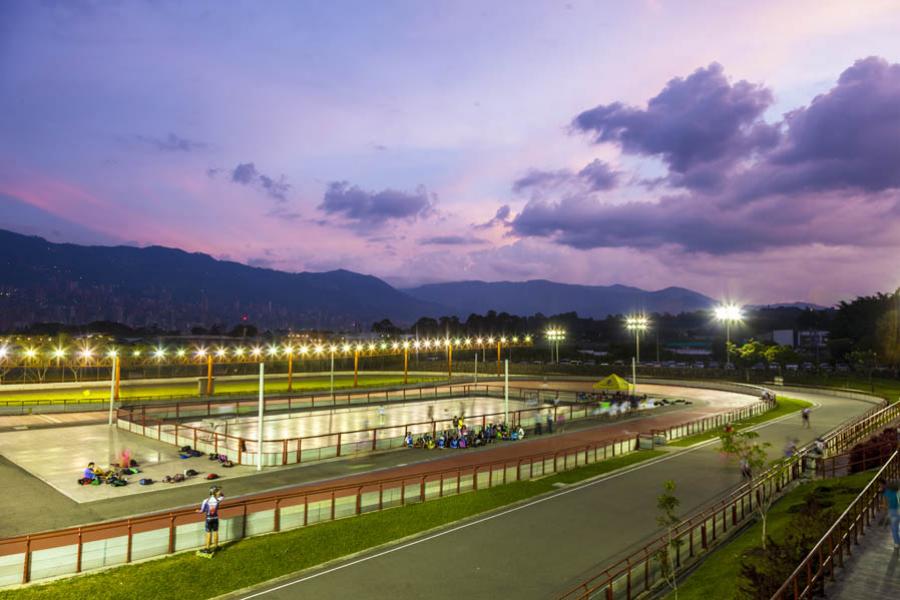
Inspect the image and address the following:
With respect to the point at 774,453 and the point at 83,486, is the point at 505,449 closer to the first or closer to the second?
the point at 774,453

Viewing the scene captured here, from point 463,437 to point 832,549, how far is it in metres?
25.1

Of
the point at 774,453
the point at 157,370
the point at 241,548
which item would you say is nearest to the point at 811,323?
the point at 774,453

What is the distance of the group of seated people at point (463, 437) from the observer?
35594mm

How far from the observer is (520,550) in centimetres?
1767

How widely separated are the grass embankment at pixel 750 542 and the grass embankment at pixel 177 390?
171 ft

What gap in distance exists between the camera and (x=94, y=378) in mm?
84062

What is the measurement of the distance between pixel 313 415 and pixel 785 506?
3815 centimetres

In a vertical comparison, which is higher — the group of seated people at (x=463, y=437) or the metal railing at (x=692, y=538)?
the metal railing at (x=692, y=538)

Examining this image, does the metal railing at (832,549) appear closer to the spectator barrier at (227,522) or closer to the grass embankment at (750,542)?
the grass embankment at (750,542)

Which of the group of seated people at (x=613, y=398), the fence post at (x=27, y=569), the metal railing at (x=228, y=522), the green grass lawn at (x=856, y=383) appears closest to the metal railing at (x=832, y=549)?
the metal railing at (x=228, y=522)

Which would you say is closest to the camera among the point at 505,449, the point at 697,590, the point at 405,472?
the point at 697,590

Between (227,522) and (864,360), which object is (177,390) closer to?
(227,522)

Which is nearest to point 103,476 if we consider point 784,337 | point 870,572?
point 870,572

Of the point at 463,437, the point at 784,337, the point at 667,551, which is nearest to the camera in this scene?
the point at 667,551
